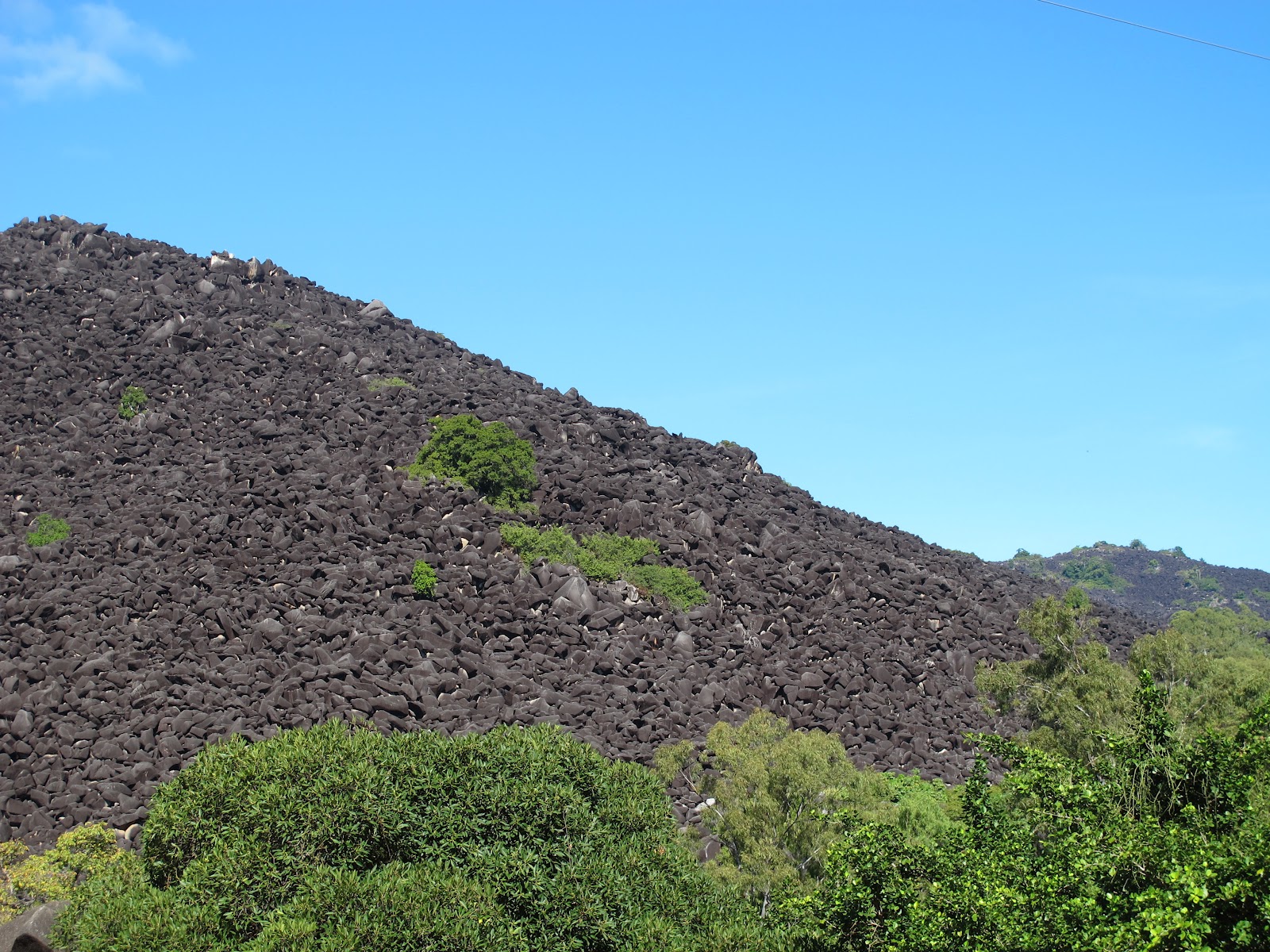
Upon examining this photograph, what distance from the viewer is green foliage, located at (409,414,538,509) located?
4934 cm

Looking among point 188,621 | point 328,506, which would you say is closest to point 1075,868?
point 188,621

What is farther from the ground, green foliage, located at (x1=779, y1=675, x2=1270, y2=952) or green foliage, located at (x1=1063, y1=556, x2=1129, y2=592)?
green foliage, located at (x1=1063, y1=556, x2=1129, y2=592)

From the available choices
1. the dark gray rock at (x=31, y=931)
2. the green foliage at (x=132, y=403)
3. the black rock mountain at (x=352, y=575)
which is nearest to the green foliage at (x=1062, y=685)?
the black rock mountain at (x=352, y=575)

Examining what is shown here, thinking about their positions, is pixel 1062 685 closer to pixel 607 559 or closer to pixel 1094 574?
pixel 607 559

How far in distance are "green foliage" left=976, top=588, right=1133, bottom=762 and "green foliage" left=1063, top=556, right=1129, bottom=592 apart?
85.8 meters

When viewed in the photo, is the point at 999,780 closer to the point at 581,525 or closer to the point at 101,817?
the point at 581,525

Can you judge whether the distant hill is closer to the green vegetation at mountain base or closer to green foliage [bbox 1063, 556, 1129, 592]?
green foliage [bbox 1063, 556, 1129, 592]

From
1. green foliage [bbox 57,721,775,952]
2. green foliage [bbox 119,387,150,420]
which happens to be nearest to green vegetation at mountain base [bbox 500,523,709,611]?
green foliage [bbox 119,387,150,420]

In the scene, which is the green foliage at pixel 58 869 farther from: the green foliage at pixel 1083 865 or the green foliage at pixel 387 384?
the green foliage at pixel 387 384

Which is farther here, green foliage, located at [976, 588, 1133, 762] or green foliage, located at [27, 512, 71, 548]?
green foliage, located at [27, 512, 71, 548]

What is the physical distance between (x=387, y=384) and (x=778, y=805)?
36.0 m

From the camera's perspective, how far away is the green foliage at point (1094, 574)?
393 ft

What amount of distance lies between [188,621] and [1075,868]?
31181 millimetres

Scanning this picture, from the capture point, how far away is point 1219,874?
15281mm
